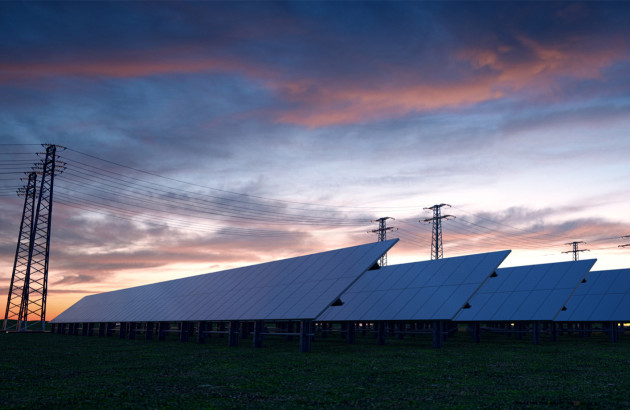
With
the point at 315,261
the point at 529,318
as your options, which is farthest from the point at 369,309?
the point at 529,318

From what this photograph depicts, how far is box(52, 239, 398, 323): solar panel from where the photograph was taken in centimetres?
2050

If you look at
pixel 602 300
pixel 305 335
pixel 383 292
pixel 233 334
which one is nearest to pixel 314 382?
pixel 305 335

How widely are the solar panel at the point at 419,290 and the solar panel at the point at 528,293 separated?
4151 mm

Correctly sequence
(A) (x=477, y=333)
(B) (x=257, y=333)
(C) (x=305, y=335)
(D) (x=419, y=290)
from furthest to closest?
(A) (x=477, y=333)
(D) (x=419, y=290)
(B) (x=257, y=333)
(C) (x=305, y=335)

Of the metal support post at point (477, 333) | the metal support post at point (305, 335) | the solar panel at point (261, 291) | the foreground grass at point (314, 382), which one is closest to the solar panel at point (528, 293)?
the metal support post at point (477, 333)

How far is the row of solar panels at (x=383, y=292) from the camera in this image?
2172 centimetres

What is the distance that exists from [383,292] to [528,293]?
31.0 feet

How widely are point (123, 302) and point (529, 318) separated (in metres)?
31.8

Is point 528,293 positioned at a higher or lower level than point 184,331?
higher

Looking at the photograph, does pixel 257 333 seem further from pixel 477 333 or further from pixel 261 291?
pixel 477 333

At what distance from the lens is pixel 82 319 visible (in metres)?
44.1

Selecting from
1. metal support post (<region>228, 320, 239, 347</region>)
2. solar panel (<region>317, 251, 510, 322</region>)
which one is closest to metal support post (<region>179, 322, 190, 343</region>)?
metal support post (<region>228, 320, 239, 347</region>)

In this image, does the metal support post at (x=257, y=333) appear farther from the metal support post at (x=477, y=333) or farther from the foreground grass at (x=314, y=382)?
the metal support post at (x=477, y=333)

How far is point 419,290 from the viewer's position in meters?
26.4
